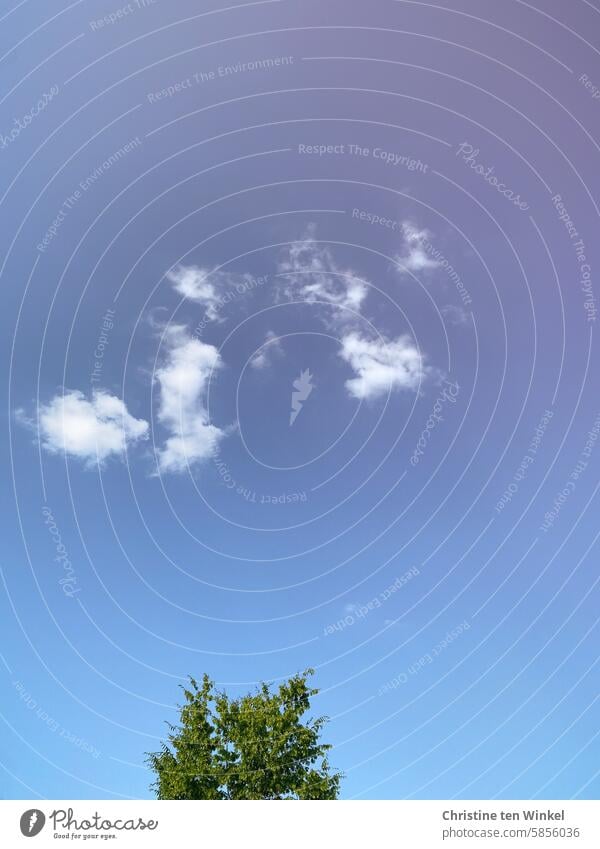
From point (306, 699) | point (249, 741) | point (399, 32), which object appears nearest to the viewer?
point (399, 32)

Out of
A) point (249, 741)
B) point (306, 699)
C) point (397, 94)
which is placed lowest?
point (249, 741)

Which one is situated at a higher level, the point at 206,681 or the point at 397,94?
the point at 397,94
